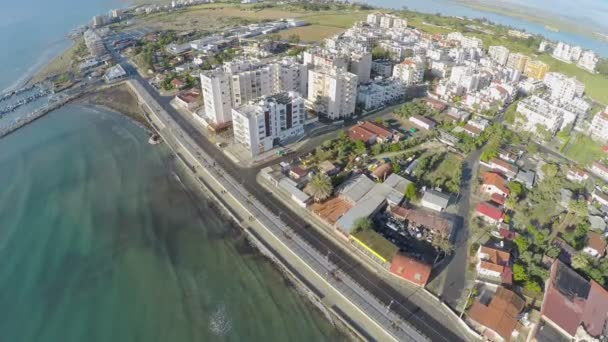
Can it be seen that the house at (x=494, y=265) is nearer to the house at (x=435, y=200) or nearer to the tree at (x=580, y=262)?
the tree at (x=580, y=262)

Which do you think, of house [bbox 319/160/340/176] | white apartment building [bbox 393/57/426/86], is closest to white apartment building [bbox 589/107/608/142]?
white apartment building [bbox 393/57/426/86]

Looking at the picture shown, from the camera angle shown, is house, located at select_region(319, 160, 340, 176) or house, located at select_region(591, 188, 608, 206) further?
house, located at select_region(319, 160, 340, 176)

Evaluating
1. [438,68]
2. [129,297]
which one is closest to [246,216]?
[129,297]

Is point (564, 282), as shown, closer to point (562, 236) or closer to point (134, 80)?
point (562, 236)

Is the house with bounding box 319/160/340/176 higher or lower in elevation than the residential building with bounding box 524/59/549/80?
lower

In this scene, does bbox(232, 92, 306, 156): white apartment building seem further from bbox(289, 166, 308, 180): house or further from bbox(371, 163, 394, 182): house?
bbox(371, 163, 394, 182): house

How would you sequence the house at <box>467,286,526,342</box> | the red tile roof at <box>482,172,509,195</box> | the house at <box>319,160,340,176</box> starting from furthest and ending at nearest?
the house at <box>319,160,340,176</box> → the red tile roof at <box>482,172,509,195</box> → the house at <box>467,286,526,342</box>
